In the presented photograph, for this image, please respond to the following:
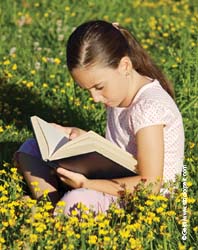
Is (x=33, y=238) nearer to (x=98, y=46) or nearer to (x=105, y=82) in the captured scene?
(x=105, y=82)

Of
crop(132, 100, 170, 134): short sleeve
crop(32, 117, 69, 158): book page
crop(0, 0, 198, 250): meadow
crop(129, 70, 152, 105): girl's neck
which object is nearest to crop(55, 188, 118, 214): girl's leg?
crop(0, 0, 198, 250): meadow

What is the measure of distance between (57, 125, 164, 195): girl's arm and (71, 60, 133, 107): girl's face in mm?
234

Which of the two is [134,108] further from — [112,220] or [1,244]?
[1,244]

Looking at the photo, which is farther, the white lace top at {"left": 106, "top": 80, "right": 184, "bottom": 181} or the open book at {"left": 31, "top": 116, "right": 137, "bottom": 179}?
the white lace top at {"left": 106, "top": 80, "right": 184, "bottom": 181}

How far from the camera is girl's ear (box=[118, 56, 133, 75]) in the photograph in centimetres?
438

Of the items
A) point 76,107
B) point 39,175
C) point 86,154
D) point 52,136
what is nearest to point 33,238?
point 86,154

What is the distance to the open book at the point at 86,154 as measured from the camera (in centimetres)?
403

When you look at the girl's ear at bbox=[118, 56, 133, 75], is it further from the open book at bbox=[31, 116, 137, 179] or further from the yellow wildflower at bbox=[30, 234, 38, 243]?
the yellow wildflower at bbox=[30, 234, 38, 243]

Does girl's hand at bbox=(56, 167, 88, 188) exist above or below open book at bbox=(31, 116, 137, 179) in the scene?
below

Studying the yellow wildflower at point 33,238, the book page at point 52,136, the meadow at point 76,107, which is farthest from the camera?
the book page at point 52,136

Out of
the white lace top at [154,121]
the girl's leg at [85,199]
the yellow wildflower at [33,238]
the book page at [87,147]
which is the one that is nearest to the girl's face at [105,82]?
the white lace top at [154,121]

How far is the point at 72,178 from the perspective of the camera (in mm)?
4266

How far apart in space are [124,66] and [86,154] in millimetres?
588

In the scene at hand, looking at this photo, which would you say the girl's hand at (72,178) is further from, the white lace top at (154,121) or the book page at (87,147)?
the white lace top at (154,121)
